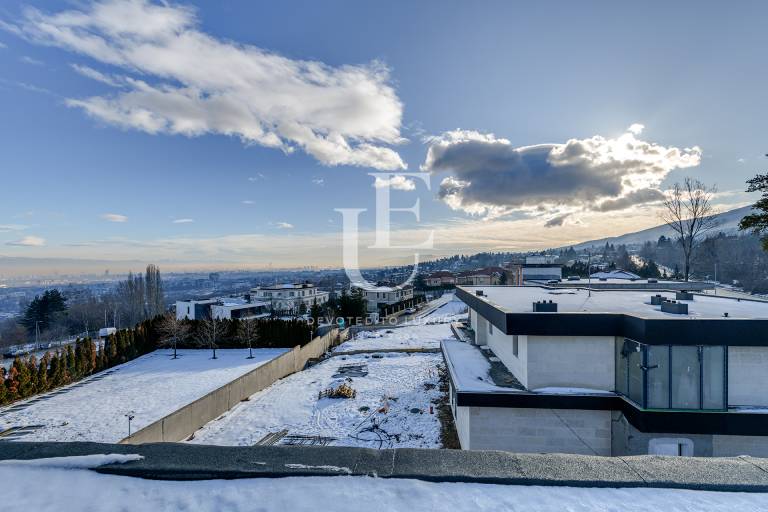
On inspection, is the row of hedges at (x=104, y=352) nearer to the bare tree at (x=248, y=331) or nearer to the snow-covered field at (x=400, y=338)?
the bare tree at (x=248, y=331)

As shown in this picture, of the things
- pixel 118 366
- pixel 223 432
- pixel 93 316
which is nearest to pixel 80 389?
pixel 118 366

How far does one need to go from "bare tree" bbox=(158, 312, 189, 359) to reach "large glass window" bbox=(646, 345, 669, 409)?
91.8ft

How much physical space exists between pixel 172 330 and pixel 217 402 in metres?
14.8

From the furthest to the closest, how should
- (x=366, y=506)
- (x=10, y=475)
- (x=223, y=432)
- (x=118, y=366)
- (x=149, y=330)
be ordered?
1. (x=149, y=330)
2. (x=118, y=366)
3. (x=223, y=432)
4. (x=10, y=475)
5. (x=366, y=506)

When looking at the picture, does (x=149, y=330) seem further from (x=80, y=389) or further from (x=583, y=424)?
(x=583, y=424)

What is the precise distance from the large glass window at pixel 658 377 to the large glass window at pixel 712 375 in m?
0.75

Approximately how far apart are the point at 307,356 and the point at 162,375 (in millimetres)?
8738

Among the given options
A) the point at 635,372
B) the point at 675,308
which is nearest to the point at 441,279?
the point at 675,308

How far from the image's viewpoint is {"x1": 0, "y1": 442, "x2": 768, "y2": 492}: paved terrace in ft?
8.95

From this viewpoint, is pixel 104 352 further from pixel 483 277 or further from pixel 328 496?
pixel 483 277

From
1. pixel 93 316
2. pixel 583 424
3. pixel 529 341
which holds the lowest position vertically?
pixel 93 316

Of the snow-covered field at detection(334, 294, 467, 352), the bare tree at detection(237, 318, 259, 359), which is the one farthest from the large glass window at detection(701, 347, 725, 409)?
the bare tree at detection(237, 318, 259, 359)

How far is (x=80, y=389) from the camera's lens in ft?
60.2

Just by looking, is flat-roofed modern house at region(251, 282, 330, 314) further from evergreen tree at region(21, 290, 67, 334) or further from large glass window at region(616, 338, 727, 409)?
large glass window at region(616, 338, 727, 409)
